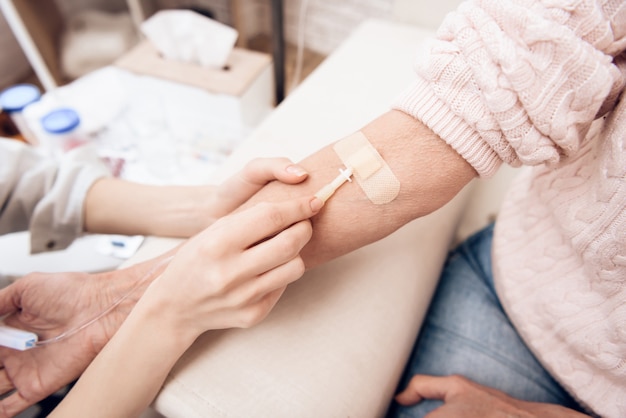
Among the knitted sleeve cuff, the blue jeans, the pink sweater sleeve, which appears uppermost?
the pink sweater sleeve

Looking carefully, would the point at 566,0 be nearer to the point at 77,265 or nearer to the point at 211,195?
the point at 211,195

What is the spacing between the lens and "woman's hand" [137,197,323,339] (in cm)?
47

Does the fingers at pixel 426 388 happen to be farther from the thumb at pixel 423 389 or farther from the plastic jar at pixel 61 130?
the plastic jar at pixel 61 130

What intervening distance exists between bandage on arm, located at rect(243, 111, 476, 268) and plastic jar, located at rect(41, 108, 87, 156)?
1.06 m

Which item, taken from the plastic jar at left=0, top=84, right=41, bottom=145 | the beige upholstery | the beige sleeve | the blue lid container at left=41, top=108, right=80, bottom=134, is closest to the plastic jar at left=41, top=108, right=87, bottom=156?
the blue lid container at left=41, top=108, right=80, bottom=134

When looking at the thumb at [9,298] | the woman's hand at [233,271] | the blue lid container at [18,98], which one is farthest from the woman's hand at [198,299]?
the blue lid container at [18,98]

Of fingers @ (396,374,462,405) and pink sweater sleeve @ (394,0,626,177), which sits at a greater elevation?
pink sweater sleeve @ (394,0,626,177)

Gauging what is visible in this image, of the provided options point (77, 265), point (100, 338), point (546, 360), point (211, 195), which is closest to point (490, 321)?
point (546, 360)

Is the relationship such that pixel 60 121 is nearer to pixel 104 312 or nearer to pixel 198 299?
pixel 104 312

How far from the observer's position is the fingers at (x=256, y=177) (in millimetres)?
605

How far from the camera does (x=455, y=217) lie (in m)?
0.92

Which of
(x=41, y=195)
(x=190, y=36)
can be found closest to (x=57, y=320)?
(x=41, y=195)

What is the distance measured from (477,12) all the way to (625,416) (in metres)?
0.64

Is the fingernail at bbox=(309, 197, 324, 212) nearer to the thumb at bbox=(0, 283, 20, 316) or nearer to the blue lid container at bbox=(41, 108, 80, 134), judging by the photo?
the thumb at bbox=(0, 283, 20, 316)
